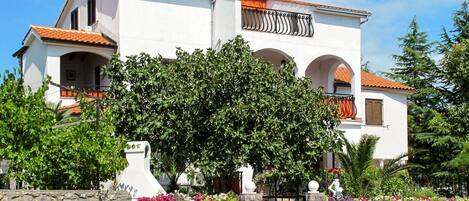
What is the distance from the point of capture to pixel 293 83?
76.6ft

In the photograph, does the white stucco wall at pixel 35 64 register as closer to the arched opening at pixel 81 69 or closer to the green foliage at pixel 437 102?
the arched opening at pixel 81 69

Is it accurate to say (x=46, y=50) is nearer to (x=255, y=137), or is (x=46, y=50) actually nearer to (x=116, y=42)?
(x=116, y=42)

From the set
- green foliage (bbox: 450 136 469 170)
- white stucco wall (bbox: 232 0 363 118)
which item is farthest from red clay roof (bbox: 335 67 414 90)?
green foliage (bbox: 450 136 469 170)

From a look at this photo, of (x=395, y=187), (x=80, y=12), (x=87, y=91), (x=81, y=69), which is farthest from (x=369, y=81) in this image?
(x=87, y=91)

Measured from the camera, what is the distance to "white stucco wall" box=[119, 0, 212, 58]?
28344 millimetres

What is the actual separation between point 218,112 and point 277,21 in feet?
33.4

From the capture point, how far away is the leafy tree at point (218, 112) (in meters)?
21.4

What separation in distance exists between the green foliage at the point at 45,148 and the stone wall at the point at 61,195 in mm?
1093

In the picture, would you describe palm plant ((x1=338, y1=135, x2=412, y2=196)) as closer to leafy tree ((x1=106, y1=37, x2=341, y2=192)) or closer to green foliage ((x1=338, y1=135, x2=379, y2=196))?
green foliage ((x1=338, y1=135, x2=379, y2=196))

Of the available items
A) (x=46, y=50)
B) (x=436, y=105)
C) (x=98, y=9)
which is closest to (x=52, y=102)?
(x=46, y=50)

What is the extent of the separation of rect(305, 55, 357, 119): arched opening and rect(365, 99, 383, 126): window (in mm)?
1263

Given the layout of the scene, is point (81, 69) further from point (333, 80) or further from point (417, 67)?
point (417, 67)

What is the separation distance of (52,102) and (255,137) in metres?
9.32

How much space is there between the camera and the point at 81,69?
31922 mm
